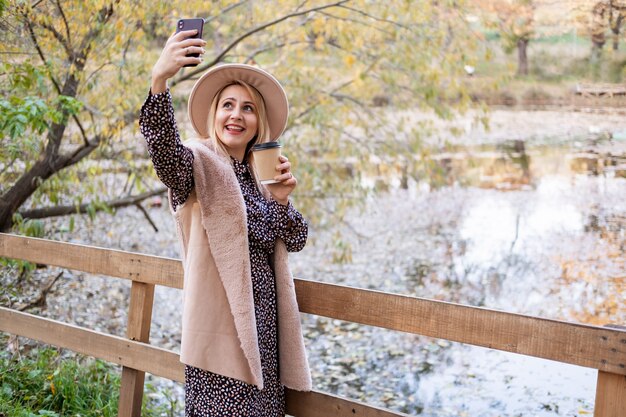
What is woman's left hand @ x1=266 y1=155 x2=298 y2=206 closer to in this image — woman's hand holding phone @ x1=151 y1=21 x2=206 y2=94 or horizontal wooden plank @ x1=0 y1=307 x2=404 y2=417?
woman's hand holding phone @ x1=151 y1=21 x2=206 y2=94

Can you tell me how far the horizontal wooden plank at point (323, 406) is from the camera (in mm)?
2402

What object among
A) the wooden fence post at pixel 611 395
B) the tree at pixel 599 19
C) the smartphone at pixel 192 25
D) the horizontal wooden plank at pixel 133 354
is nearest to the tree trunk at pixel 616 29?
the tree at pixel 599 19

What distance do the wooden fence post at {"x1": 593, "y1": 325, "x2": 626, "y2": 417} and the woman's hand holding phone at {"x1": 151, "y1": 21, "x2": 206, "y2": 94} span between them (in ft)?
4.43

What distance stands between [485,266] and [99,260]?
28.6 feet

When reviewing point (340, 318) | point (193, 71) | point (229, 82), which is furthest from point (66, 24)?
point (340, 318)

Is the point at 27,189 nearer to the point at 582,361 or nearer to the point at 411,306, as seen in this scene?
the point at 411,306

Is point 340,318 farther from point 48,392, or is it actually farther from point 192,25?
point 48,392

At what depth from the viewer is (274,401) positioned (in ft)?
7.92

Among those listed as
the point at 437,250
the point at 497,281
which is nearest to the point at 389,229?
the point at 437,250

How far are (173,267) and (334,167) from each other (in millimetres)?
5900

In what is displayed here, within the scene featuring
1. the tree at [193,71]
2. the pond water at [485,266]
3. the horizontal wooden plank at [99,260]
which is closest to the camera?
the horizontal wooden plank at [99,260]

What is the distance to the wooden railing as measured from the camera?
1936 millimetres

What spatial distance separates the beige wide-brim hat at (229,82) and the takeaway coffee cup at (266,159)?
0.98ft

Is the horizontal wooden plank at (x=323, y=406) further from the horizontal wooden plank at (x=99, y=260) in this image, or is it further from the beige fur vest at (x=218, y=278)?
Result: the horizontal wooden plank at (x=99, y=260)
